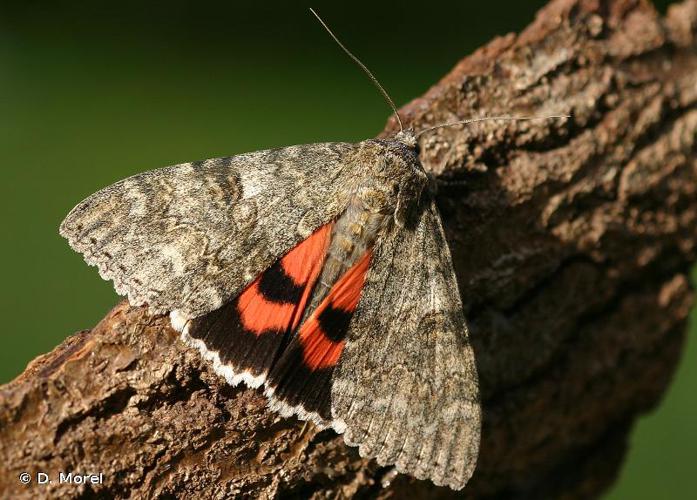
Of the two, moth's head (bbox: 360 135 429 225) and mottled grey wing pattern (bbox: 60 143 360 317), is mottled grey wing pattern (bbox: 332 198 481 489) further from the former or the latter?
mottled grey wing pattern (bbox: 60 143 360 317)

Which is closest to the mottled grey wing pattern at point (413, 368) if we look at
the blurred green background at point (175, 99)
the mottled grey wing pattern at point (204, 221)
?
the mottled grey wing pattern at point (204, 221)

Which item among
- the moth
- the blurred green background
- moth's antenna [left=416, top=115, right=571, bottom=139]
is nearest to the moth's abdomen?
the moth

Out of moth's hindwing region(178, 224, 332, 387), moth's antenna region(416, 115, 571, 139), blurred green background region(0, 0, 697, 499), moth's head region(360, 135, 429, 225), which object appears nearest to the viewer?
moth's hindwing region(178, 224, 332, 387)

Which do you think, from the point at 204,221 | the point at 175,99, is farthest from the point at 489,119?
the point at 175,99

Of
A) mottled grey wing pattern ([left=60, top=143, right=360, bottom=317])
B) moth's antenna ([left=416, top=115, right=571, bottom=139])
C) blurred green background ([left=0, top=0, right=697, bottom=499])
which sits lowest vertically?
moth's antenna ([left=416, top=115, right=571, bottom=139])

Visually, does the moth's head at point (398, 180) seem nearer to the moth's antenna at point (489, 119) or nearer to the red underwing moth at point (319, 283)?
the red underwing moth at point (319, 283)

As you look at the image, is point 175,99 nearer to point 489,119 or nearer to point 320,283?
point 489,119

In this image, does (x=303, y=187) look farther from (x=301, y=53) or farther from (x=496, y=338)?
(x=301, y=53)
